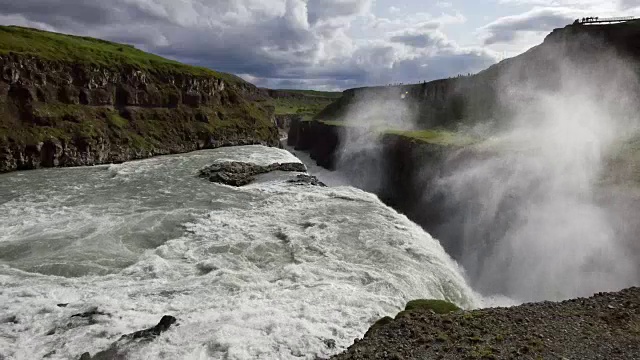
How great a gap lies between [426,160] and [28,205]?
3415cm

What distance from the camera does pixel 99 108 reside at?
5712cm

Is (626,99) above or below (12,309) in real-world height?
above

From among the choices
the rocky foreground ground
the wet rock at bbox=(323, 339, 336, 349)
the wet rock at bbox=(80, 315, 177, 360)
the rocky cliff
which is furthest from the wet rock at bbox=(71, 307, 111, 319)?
the rocky cliff

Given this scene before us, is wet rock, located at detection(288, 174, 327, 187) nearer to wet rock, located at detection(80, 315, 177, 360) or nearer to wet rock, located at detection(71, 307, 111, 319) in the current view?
wet rock, located at detection(71, 307, 111, 319)

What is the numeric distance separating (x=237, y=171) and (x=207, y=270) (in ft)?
81.8

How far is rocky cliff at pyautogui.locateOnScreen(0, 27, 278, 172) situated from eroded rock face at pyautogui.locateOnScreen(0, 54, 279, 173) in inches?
4.2

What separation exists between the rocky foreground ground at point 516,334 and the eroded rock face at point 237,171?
98.4ft

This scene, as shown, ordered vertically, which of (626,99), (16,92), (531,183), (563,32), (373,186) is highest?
(563,32)

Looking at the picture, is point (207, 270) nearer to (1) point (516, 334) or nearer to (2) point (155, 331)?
(2) point (155, 331)

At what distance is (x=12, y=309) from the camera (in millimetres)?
14828

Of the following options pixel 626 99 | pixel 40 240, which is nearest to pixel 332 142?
pixel 626 99

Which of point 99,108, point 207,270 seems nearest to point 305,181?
point 207,270

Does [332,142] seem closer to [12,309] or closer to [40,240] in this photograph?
[40,240]

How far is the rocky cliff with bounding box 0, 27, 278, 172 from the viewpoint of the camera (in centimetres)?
4616
